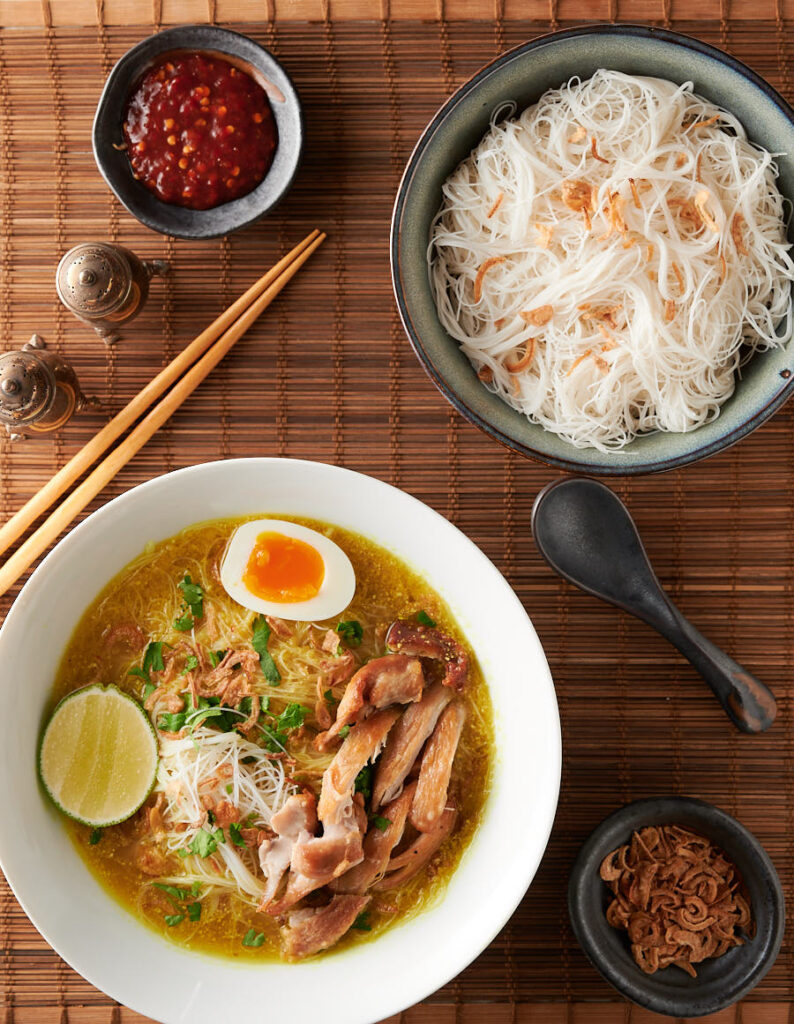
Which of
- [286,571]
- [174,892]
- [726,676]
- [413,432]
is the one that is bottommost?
[174,892]

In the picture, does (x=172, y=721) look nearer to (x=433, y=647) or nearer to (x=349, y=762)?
(x=349, y=762)

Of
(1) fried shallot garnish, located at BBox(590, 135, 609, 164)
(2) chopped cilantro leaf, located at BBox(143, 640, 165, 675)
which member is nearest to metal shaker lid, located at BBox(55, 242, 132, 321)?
(2) chopped cilantro leaf, located at BBox(143, 640, 165, 675)

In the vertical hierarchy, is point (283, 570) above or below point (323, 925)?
above

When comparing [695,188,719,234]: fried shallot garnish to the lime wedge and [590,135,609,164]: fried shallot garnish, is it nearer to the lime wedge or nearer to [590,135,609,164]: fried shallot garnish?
[590,135,609,164]: fried shallot garnish

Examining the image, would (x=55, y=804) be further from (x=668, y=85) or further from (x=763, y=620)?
(x=668, y=85)

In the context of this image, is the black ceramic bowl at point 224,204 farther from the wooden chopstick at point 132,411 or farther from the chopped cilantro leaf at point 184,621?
the chopped cilantro leaf at point 184,621

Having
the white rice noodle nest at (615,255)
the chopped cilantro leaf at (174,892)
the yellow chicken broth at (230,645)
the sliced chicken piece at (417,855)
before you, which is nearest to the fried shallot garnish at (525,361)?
the white rice noodle nest at (615,255)

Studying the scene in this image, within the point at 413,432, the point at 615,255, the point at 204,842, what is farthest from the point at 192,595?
the point at 615,255
